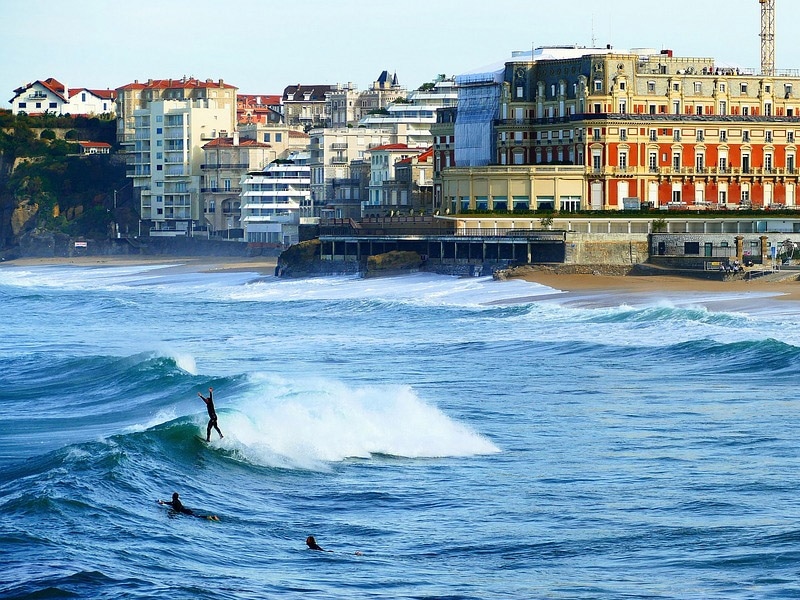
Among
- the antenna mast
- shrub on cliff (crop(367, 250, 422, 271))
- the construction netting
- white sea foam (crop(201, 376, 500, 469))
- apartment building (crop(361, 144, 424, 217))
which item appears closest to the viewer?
white sea foam (crop(201, 376, 500, 469))

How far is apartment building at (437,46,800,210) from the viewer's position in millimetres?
98750

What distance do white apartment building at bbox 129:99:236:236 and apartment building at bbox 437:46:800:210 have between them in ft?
187

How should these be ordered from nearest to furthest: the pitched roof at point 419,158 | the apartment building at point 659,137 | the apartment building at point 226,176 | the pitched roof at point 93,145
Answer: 1. the apartment building at point 659,137
2. the pitched roof at point 419,158
3. the apartment building at point 226,176
4. the pitched roof at point 93,145

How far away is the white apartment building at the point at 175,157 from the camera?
156 metres

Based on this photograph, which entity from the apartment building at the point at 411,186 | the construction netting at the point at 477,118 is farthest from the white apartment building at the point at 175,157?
the construction netting at the point at 477,118

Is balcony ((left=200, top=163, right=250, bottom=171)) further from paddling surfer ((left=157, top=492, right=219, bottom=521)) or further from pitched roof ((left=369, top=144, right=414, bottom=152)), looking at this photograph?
paddling surfer ((left=157, top=492, right=219, bottom=521))

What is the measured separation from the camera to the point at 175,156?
158125 millimetres

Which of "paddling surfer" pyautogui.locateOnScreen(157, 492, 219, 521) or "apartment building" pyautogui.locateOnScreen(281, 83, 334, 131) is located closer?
"paddling surfer" pyautogui.locateOnScreen(157, 492, 219, 521)

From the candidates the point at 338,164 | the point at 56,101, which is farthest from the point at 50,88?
the point at 338,164

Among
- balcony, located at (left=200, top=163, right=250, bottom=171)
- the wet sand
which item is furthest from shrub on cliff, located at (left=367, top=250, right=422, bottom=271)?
balcony, located at (left=200, top=163, right=250, bottom=171)

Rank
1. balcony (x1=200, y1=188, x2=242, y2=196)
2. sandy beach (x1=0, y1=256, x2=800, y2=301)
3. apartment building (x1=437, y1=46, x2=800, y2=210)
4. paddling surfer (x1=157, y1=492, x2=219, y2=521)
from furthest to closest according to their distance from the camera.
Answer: balcony (x1=200, y1=188, x2=242, y2=196) < apartment building (x1=437, y1=46, x2=800, y2=210) < sandy beach (x1=0, y1=256, x2=800, y2=301) < paddling surfer (x1=157, y1=492, x2=219, y2=521)

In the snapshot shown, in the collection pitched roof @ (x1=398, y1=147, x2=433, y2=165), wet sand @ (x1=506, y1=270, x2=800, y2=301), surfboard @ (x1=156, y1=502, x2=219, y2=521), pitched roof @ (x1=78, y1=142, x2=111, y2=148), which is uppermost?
pitched roof @ (x1=78, y1=142, x2=111, y2=148)

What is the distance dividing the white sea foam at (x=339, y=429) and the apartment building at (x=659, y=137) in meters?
60.8

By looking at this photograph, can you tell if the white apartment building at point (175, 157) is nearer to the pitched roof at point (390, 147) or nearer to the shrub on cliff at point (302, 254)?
the pitched roof at point (390, 147)
